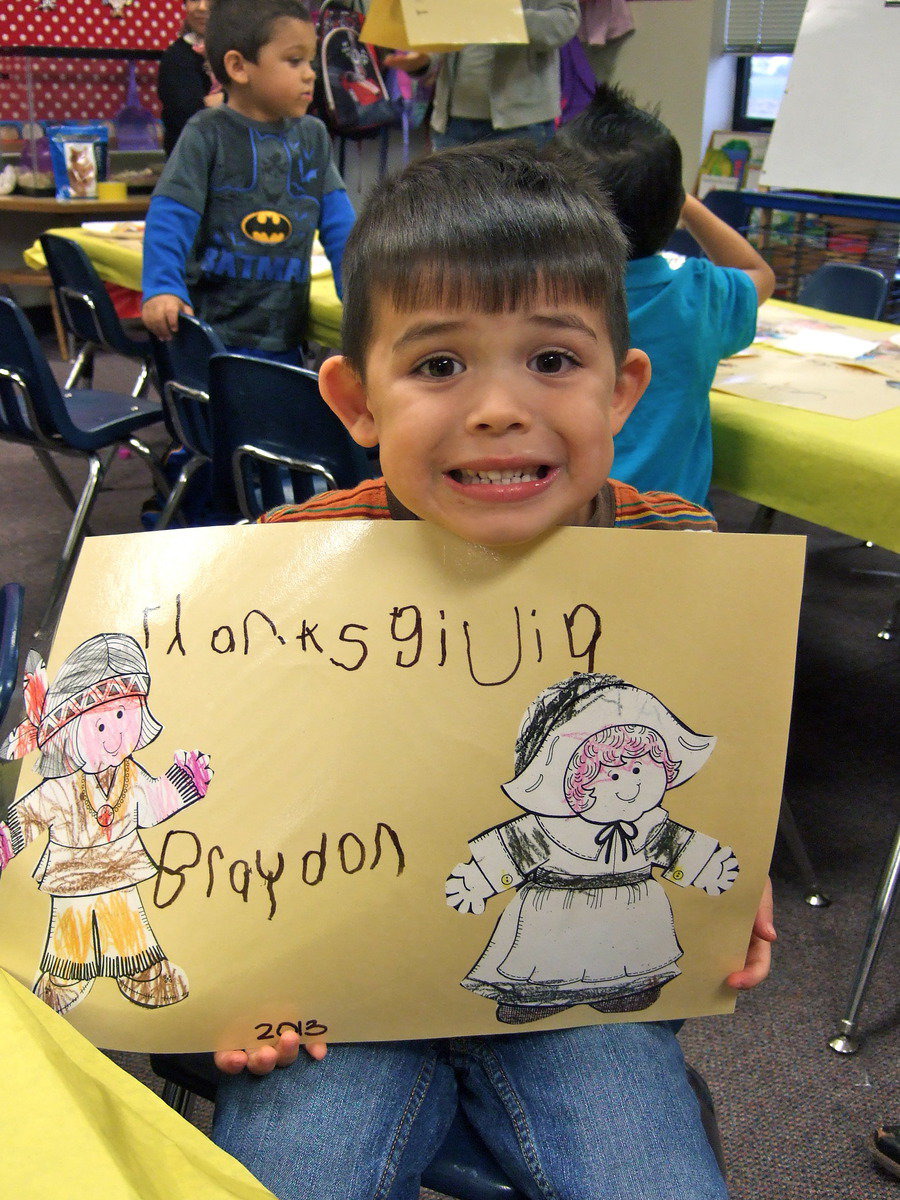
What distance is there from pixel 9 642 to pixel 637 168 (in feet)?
3.19

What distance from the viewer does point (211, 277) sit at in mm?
2182

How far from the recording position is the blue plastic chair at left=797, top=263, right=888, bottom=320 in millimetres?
2307

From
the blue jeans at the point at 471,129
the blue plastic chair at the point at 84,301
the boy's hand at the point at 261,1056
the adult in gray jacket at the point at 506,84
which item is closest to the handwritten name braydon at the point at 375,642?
the boy's hand at the point at 261,1056

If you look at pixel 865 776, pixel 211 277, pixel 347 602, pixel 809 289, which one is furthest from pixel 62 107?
pixel 347 602

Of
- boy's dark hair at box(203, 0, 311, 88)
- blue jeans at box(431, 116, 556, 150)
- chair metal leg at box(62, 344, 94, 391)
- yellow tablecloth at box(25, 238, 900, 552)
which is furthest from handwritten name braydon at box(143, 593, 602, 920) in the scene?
blue jeans at box(431, 116, 556, 150)

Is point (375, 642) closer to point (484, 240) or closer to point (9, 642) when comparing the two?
point (484, 240)

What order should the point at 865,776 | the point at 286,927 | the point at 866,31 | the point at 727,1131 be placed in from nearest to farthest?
1. the point at 286,927
2. the point at 727,1131
3. the point at 865,776
4. the point at 866,31

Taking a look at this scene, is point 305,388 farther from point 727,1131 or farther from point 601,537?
point 727,1131

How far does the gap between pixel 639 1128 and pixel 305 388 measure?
1.15 m

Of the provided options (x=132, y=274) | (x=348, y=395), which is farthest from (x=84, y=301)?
(x=348, y=395)

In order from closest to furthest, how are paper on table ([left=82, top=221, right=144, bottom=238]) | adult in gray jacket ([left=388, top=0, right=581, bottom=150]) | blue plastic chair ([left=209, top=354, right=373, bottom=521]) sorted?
blue plastic chair ([left=209, top=354, right=373, bottom=521])
paper on table ([left=82, top=221, right=144, bottom=238])
adult in gray jacket ([left=388, top=0, right=581, bottom=150])

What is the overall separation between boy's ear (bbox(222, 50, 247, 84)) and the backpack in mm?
2619

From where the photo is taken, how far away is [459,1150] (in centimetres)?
69

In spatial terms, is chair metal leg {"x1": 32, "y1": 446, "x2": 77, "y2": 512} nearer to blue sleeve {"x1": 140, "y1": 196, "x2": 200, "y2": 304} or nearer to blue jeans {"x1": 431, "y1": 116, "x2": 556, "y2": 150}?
blue sleeve {"x1": 140, "y1": 196, "x2": 200, "y2": 304}
